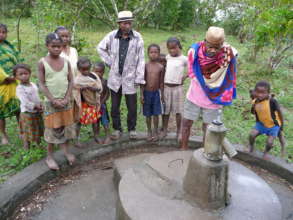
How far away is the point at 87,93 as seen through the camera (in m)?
3.26

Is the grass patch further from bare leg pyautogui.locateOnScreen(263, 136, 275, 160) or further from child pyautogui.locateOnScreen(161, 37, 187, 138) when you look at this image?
child pyautogui.locateOnScreen(161, 37, 187, 138)

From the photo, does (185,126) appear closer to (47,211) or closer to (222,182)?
(222,182)

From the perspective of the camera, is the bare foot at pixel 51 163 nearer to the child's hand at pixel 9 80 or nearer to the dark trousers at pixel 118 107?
the dark trousers at pixel 118 107

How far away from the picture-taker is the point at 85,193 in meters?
2.85

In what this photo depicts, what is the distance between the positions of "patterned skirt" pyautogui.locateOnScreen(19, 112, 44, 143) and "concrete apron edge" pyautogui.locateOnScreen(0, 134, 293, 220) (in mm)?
355

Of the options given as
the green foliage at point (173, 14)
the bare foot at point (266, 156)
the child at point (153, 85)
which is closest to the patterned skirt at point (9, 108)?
the child at point (153, 85)

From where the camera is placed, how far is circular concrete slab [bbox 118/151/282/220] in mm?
1929

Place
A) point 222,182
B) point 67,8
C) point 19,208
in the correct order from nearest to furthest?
point 222,182
point 19,208
point 67,8

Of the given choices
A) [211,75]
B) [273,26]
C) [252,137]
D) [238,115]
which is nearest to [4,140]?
[211,75]

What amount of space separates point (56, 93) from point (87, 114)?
595mm

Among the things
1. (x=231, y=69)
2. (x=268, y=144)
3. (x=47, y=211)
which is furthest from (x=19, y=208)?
(x=268, y=144)

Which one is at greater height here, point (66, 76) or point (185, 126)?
point (66, 76)

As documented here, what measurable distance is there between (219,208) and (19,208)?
185 centimetres

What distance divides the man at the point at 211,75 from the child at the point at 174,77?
0.38 metres
